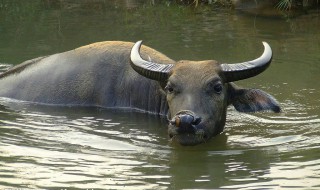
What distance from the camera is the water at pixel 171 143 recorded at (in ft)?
20.9

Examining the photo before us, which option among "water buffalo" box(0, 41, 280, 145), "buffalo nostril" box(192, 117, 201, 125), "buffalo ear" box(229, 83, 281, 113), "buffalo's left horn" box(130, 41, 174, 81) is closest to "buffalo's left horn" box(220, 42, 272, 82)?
"water buffalo" box(0, 41, 280, 145)

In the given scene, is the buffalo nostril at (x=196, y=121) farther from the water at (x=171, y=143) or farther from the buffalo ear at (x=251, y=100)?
the buffalo ear at (x=251, y=100)

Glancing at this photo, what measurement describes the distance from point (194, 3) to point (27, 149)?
A: 11072mm

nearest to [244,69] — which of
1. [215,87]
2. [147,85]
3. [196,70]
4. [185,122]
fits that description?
[215,87]

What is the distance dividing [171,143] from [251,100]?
40.2 inches

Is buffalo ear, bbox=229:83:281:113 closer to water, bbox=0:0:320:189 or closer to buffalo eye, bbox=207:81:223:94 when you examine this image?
water, bbox=0:0:320:189

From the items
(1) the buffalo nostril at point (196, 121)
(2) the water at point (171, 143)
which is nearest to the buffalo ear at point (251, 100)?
(2) the water at point (171, 143)

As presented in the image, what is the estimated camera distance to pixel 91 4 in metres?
18.8

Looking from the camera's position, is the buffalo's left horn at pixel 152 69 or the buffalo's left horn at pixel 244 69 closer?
the buffalo's left horn at pixel 244 69

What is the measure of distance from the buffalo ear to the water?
0.85ft

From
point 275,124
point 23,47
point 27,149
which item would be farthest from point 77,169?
point 23,47

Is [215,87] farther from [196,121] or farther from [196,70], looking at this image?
[196,121]

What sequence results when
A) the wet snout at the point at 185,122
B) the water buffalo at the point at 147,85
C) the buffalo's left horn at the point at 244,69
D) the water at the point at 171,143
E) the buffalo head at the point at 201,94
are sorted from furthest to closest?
the buffalo's left horn at the point at 244,69 < the water buffalo at the point at 147,85 < the buffalo head at the point at 201,94 < the wet snout at the point at 185,122 < the water at the point at 171,143

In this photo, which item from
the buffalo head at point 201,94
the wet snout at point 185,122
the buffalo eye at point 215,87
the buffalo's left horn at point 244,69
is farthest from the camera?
the buffalo's left horn at point 244,69
